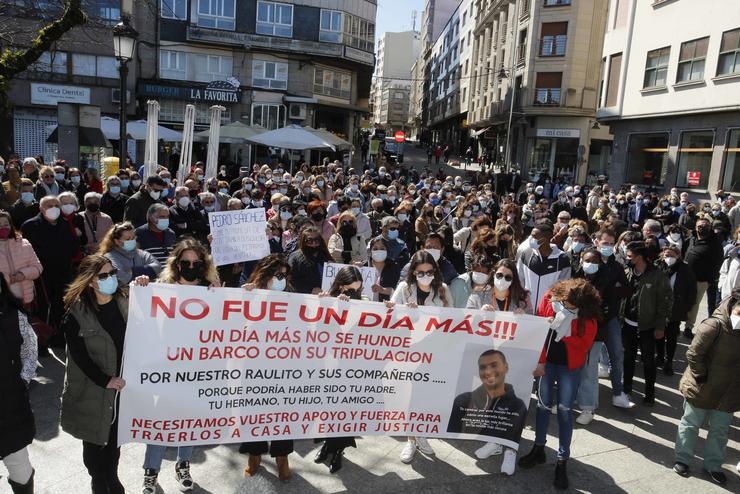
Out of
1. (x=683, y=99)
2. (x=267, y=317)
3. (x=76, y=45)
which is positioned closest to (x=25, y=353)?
(x=267, y=317)

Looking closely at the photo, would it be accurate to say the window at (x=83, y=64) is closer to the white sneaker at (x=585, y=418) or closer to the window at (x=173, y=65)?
the window at (x=173, y=65)

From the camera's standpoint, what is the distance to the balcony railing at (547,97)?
35.8 m

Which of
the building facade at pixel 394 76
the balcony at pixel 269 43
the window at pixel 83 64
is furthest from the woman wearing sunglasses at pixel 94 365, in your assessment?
the building facade at pixel 394 76

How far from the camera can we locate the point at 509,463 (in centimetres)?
490

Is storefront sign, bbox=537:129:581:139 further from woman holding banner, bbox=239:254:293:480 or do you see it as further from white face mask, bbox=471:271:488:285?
woman holding banner, bbox=239:254:293:480

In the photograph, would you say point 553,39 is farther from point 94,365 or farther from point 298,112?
point 94,365

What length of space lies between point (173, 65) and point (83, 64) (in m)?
4.99

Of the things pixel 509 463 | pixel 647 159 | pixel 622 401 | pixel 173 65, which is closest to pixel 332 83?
pixel 173 65

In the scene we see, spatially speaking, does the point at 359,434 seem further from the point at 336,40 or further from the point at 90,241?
the point at 336,40

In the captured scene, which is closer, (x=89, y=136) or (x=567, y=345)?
(x=567, y=345)

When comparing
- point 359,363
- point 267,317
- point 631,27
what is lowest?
point 359,363

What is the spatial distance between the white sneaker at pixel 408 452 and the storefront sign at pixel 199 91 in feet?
100

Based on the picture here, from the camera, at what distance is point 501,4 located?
43062mm

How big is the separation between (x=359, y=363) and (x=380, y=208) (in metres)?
6.70
